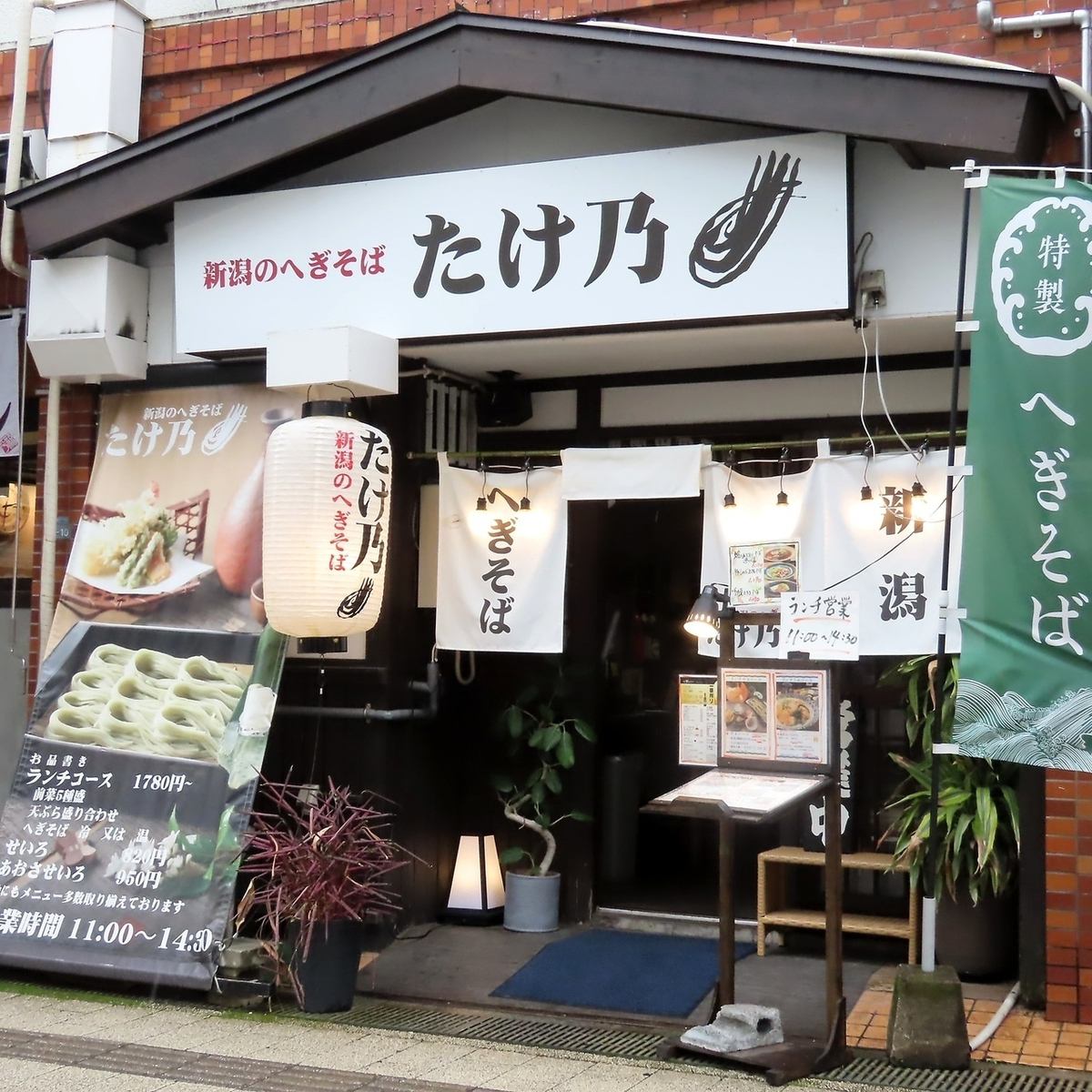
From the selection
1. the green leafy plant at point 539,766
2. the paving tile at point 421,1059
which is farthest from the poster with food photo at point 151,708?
the green leafy plant at point 539,766

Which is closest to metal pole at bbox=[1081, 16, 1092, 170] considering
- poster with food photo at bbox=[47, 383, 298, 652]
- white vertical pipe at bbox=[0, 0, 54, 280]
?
poster with food photo at bbox=[47, 383, 298, 652]

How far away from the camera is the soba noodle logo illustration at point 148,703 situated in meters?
8.20

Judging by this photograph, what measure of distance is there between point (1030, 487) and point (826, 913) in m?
2.26

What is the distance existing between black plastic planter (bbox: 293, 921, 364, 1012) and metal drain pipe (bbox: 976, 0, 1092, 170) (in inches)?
226

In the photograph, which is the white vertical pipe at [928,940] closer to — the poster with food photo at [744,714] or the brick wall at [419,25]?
the poster with food photo at [744,714]

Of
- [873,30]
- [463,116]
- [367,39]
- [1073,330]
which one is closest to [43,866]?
[463,116]

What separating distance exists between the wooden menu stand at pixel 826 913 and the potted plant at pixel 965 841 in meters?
1.23

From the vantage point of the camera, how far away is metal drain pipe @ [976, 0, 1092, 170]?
23.2 ft

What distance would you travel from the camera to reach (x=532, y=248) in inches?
305

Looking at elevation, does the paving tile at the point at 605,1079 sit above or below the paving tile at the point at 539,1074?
above

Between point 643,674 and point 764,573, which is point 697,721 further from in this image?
point 643,674

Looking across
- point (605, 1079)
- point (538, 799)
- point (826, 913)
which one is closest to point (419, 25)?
point (538, 799)

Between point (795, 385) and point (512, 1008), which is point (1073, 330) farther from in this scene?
point (512, 1008)

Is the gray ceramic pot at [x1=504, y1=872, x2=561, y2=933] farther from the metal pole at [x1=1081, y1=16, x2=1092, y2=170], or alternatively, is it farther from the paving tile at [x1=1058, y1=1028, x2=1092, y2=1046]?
the metal pole at [x1=1081, y1=16, x2=1092, y2=170]
